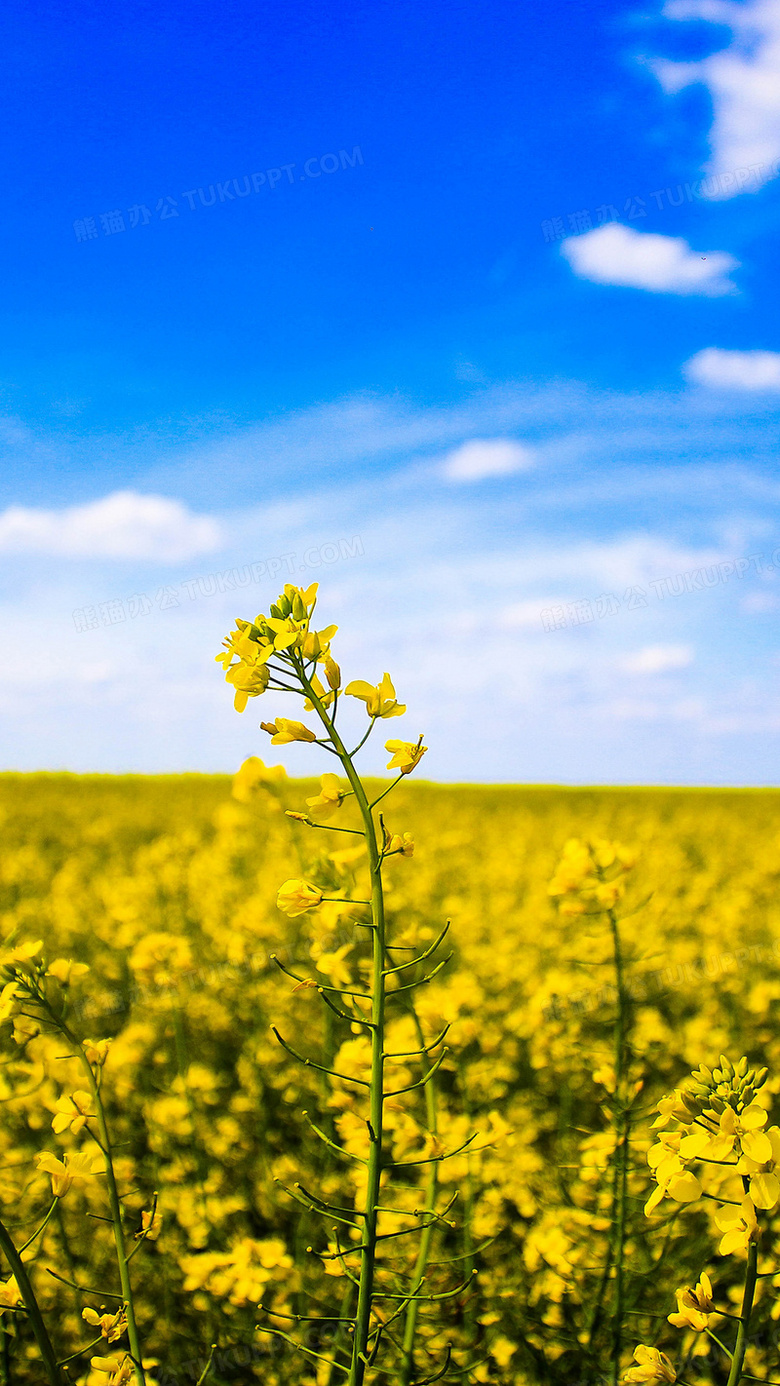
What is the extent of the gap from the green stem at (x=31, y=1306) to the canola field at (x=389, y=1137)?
46 millimetres

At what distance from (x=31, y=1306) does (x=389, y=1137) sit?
8.35 feet

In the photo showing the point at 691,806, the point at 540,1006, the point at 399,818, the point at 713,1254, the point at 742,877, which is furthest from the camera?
the point at 691,806

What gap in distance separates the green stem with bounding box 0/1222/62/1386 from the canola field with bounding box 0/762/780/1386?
1.8 inches

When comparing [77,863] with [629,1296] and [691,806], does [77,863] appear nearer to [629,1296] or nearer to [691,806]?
[629,1296]

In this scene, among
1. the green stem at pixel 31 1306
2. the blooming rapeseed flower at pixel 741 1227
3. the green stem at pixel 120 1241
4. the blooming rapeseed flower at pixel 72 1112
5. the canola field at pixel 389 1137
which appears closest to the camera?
the blooming rapeseed flower at pixel 741 1227

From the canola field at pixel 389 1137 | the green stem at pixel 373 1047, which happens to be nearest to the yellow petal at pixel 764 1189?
the canola field at pixel 389 1137

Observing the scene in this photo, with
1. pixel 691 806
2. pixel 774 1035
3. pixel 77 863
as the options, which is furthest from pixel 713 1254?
pixel 691 806

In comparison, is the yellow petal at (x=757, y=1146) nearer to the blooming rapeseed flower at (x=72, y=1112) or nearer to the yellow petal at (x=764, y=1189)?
Result: the yellow petal at (x=764, y=1189)

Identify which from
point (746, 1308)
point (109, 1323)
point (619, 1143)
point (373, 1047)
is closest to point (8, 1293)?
point (109, 1323)

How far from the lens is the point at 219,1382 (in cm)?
320

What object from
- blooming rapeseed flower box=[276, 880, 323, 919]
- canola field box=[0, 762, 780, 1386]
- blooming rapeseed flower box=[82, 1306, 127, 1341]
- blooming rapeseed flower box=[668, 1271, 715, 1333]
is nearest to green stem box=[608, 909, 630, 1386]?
canola field box=[0, 762, 780, 1386]

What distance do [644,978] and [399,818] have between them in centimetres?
1154

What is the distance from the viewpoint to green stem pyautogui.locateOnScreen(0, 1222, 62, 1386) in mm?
1605

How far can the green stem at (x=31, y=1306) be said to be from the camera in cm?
161
